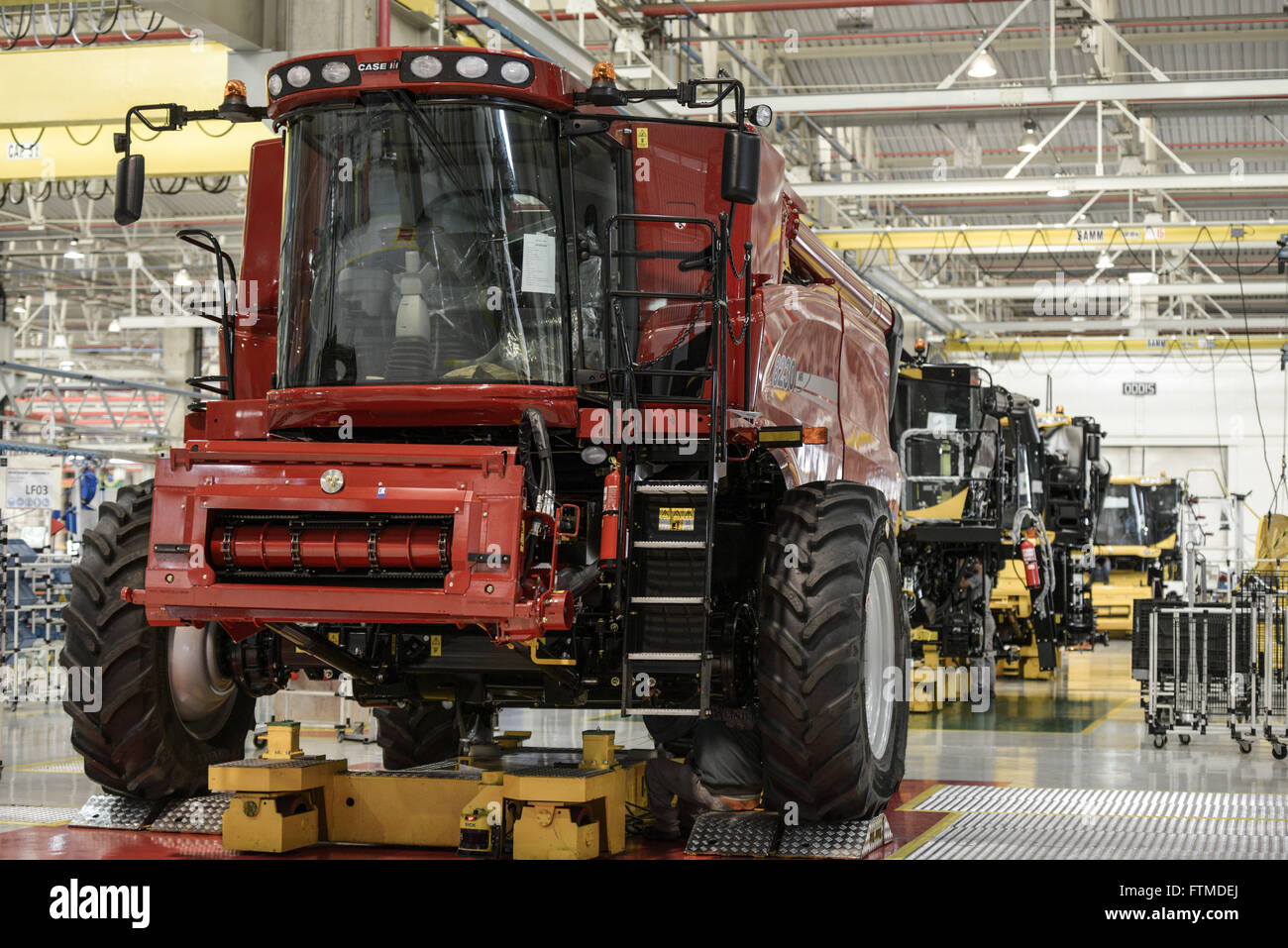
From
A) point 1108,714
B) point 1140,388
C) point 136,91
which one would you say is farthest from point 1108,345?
point 136,91

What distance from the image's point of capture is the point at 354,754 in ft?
36.4

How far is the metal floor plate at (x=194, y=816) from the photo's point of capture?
752 cm

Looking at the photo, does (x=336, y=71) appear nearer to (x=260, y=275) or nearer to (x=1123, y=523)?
(x=260, y=275)

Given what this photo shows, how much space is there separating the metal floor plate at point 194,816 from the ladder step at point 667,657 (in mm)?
2498

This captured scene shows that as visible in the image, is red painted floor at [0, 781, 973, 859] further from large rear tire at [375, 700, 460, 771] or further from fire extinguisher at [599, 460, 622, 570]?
large rear tire at [375, 700, 460, 771]

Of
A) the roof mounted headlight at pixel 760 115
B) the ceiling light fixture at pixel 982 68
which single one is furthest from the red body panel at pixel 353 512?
the ceiling light fixture at pixel 982 68

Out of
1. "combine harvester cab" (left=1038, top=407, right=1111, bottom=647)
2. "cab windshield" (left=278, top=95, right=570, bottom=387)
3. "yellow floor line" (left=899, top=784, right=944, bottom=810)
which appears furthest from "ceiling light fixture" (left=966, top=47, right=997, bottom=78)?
"cab windshield" (left=278, top=95, right=570, bottom=387)

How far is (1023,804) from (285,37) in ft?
23.7

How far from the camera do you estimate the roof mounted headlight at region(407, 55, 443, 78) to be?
6.47 meters

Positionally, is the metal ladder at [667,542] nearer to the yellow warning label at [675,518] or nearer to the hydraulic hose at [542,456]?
the yellow warning label at [675,518]

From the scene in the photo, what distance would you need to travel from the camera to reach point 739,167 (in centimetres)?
617

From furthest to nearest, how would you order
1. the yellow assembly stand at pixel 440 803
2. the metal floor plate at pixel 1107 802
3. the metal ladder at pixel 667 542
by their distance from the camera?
1. the metal floor plate at pixel 1107 802
2. the yellow assembly stand at pixel 440 803
3. the metal ladder at pixel 667 542
